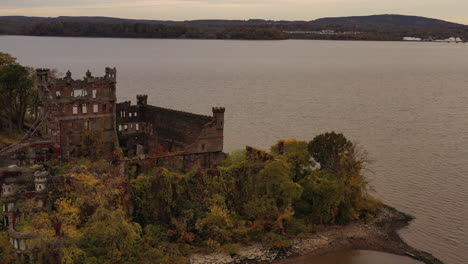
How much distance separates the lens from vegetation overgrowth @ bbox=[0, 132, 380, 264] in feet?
114

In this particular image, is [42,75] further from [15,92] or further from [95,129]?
[15,92]

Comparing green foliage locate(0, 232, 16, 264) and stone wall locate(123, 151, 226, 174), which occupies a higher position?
stone wall locate(123, 151, 226, 174)

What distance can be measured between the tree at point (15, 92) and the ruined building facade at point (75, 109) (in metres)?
8.48

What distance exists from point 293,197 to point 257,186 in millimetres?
3216

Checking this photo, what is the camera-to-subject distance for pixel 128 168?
4122 centimetres

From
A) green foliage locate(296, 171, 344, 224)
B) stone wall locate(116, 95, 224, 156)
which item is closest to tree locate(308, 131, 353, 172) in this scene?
green foliage locate(296, 171, 344, 224)

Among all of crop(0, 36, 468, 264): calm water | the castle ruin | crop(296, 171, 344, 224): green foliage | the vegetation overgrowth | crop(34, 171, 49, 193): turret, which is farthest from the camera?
crop(0, 36, 468, 264): calm water

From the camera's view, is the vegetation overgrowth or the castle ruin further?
the castle ruin

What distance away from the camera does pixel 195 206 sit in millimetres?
41031

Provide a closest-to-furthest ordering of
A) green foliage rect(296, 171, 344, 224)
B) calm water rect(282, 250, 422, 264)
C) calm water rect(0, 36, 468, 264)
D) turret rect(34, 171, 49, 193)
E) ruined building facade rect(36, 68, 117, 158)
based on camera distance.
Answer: turret rect(34, 171, 49, 193)
calm water rect(282, 250, 422, 264)
green foliage rect(296, 171, 344, 224)
ruined building facade rect(36, 68, 117, 158)
calm water rect(0, 36, 468, 264)

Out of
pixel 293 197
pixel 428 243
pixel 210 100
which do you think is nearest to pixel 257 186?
pixel 293 197

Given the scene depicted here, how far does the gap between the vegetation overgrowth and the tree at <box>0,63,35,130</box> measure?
52.8ft

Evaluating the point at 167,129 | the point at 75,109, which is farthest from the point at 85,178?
the point at 167,129

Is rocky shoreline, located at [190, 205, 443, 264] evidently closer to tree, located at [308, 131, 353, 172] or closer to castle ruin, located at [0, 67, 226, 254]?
tree, located at [308, 131, 353, 172]
